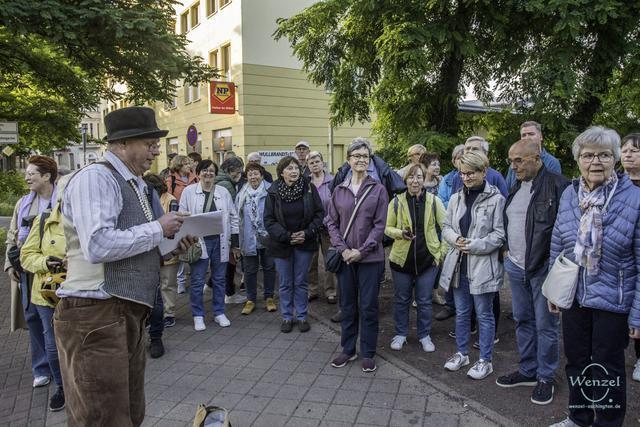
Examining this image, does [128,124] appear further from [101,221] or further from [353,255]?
[353,255]

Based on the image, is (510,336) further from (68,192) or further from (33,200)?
(33,200)

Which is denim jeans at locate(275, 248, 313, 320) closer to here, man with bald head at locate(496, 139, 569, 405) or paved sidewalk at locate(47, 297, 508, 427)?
paved sidewalk at locate(47, 297, 508, 427)

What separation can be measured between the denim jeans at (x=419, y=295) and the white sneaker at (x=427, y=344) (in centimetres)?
4

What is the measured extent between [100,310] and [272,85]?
1934 cm

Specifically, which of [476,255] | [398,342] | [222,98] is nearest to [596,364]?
[476,255]

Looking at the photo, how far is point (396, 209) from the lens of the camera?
4945 mm

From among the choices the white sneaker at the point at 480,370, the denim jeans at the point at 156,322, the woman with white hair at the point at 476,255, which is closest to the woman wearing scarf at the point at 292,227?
the denim jeans at the point at 156,322

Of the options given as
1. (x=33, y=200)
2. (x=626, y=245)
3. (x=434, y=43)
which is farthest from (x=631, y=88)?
(x=33, y=200)

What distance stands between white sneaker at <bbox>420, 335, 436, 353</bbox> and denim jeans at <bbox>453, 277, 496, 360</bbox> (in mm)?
461

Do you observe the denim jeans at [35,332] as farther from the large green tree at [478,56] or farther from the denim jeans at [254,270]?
the large green tree at [478,56]

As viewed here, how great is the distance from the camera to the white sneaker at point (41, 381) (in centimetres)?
421

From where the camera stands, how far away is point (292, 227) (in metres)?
5.50

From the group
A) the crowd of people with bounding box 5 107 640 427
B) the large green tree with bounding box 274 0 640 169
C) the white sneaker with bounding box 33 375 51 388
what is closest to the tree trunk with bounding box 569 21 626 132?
the large green tree with bounding box 274 0 640 169

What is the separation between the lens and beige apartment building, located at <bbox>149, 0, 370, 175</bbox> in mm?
20000
